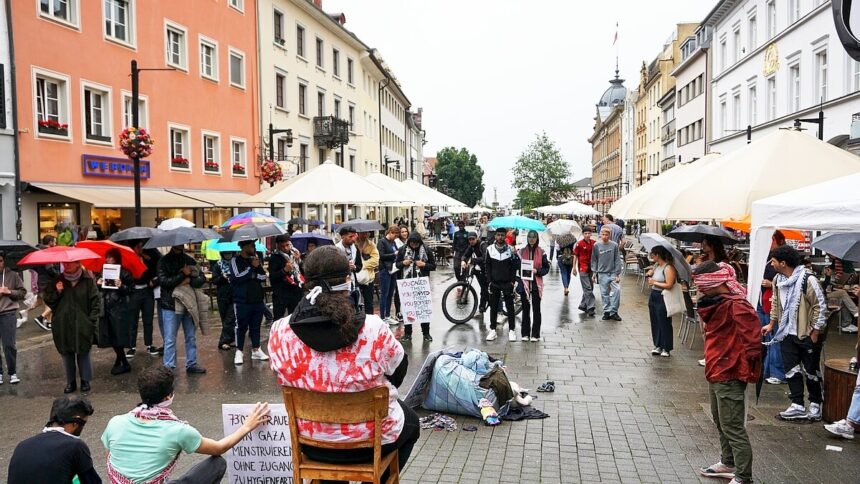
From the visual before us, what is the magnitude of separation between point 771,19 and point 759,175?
A: 2672cm

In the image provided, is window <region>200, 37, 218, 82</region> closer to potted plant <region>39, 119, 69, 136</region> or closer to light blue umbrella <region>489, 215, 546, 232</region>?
potted plant <region>39, 119, 69, 136</region>

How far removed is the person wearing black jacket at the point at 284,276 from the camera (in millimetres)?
9766

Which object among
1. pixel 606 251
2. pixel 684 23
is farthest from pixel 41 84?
pixel 684 23

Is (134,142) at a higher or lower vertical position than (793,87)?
lower

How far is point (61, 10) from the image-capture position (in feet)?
62.2

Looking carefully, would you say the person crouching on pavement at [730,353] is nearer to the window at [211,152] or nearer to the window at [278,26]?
the window at [211,152]

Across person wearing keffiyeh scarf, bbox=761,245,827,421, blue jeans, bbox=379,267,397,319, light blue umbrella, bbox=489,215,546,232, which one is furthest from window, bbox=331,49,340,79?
person wearing keffiyeh scarf, bbox=761,245,827,421

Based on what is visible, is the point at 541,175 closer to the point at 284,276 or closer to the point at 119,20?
the point at 119,20

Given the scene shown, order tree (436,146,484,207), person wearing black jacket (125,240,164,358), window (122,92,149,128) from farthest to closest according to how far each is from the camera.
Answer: tree (436,146,484,207)
window (122,92,149,128)
person wearing black jacket (125,240,164,358)

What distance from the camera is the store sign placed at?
1958cm

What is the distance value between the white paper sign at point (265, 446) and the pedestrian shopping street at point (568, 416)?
5.93ft

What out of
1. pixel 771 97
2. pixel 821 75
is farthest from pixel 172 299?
pixel 771 97

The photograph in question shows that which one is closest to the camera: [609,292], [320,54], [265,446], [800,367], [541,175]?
[265,446]

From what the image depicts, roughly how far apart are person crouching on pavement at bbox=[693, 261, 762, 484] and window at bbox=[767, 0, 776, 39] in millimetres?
29134
